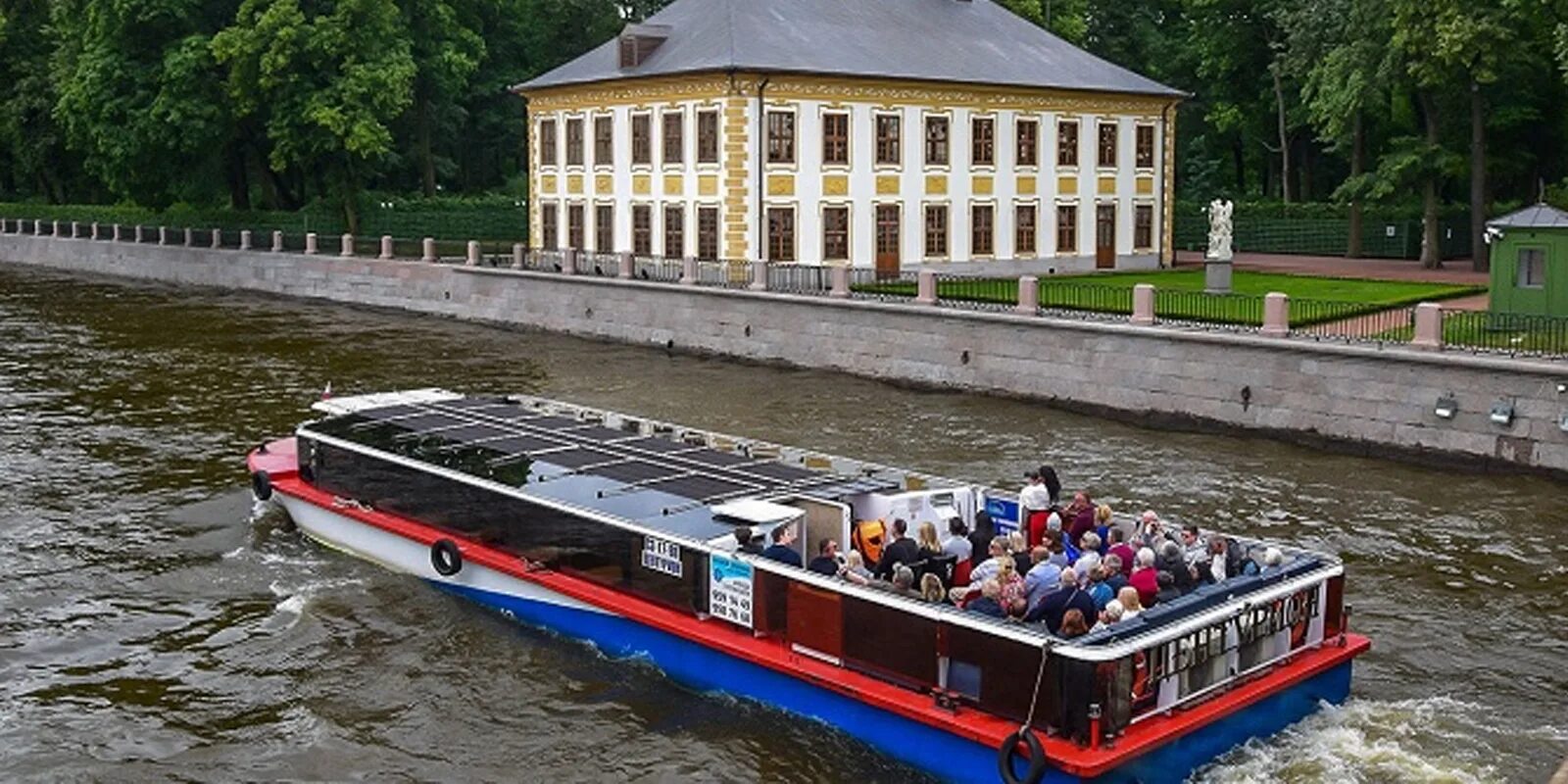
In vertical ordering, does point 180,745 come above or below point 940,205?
below

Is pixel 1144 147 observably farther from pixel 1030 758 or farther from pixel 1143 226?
pixel 1030 758

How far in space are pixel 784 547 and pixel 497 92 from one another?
222ft

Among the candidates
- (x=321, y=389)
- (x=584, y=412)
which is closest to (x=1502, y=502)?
(x=584, y=412)

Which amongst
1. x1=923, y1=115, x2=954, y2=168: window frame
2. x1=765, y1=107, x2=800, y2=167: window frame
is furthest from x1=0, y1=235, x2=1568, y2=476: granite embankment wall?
x1=923, y1=115, x2=954, y2=168: window frame

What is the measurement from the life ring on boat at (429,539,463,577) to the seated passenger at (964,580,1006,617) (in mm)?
7073

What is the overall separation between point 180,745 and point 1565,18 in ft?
132

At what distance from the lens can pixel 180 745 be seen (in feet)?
49.3

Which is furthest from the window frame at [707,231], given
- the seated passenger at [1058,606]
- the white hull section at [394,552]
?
the seated passenger at [1058,606]

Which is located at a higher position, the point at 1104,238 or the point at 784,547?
the point at 1104,238

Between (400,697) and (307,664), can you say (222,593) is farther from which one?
(400,697)

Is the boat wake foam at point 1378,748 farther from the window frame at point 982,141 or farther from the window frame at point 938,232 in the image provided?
the window frame at point 982,141

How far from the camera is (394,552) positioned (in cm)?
2000

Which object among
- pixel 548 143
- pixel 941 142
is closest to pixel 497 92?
pixel 548 143

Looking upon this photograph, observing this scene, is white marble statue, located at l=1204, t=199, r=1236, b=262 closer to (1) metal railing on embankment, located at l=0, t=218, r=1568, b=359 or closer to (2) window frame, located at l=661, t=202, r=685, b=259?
(1) metal railing on embankment, located at l=0, t=218, r=1568, b=359
